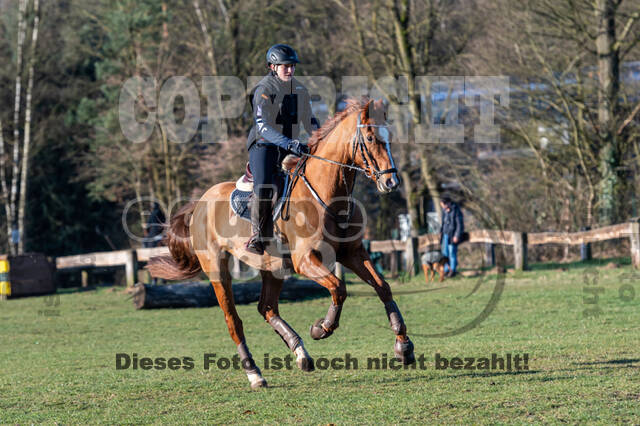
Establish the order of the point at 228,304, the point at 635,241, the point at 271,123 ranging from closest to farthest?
the point at 271,123 < the point at 228,304 < the point at 635,241

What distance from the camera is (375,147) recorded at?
291 inches

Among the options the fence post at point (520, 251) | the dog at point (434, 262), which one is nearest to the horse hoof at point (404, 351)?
the dog at point (434, 262)

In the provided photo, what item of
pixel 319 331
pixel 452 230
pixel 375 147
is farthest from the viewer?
pixel 452 230

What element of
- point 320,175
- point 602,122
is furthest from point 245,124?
point 320,175

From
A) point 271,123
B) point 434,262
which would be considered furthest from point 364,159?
point 434,262

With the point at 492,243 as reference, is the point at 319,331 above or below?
below

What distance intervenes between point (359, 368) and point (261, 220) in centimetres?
199

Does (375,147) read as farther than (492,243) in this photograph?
No

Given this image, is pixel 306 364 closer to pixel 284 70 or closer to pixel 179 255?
pixel 284 70

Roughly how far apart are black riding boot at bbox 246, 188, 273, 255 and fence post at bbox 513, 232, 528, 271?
12.0 metres

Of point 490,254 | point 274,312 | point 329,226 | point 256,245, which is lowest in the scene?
point 490,254

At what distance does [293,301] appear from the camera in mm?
17406

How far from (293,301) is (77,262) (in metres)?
9.28

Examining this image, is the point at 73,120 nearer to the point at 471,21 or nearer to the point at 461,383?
the point at 471,21
